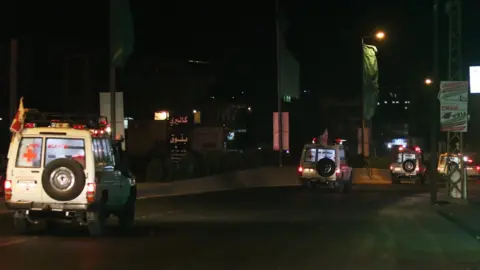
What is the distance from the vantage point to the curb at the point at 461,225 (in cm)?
1619

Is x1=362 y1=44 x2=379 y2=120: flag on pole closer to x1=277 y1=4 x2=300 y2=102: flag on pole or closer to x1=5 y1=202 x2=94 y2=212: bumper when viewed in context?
x1=277 y1=4 x2=300 y2=102: flag on pole

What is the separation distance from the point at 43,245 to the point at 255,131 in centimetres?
5211

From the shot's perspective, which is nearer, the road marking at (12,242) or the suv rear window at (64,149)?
the road marking at (12,242)

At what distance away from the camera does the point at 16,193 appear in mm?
14812

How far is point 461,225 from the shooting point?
709 inches

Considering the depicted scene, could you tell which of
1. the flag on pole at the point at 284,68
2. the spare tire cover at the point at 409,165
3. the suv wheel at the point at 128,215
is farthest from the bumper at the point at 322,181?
the suv wheel at the point at 128,215

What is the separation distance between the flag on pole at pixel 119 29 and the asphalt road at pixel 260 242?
689 centimetres

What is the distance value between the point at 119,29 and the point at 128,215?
11761 millimetres

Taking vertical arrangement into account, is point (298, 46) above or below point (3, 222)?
above

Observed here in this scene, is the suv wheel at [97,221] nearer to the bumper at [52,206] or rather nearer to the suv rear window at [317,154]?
the bumper at [52,206]

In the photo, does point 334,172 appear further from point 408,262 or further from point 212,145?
point 408,262

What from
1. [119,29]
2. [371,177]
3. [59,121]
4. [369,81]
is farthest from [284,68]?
[59,121]

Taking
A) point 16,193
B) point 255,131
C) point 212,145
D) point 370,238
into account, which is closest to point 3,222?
point 16,193

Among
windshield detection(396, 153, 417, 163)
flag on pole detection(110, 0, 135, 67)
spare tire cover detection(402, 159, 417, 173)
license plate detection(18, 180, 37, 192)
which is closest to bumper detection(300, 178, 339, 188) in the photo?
windshield detection(396, 153, 417, 163)
